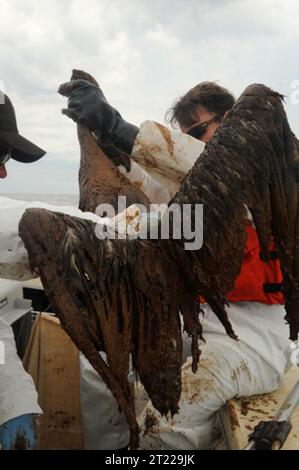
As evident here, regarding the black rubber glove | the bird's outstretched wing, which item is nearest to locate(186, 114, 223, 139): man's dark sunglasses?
the black rubber glove

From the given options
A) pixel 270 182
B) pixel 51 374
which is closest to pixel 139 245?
pixel 270 182

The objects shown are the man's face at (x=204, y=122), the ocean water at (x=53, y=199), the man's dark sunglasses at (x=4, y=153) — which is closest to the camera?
the man's dark sunglasses at (x=4, y=153)

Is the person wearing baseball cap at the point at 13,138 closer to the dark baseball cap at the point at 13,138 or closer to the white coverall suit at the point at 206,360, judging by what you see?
the dark baseball cap at the point at 13,138

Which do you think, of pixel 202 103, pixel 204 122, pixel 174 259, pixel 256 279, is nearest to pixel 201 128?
pixel 204 122

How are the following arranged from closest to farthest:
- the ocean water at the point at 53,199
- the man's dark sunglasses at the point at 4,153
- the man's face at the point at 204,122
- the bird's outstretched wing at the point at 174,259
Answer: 1. the bird's outstretched wing at the point at 174,259
2. the man's dark sunglasses at the point at 4,153
3. the ocean water at the point at 53,199
4. the man's face at the point at 204,122

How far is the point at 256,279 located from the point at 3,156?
60.3 inches

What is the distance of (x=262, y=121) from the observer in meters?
1.74

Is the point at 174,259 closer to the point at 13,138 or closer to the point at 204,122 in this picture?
the point at 13,138

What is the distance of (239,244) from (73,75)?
1.72 meters

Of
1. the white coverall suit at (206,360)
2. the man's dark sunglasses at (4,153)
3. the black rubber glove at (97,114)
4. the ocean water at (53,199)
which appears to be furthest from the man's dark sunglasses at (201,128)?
the man's dark sunglasses at (4,153)

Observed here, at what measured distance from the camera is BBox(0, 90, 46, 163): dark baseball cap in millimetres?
2670

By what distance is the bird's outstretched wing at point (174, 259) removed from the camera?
155 cm

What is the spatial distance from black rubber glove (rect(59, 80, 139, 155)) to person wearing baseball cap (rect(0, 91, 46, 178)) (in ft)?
1.16

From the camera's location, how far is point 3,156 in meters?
2.45
